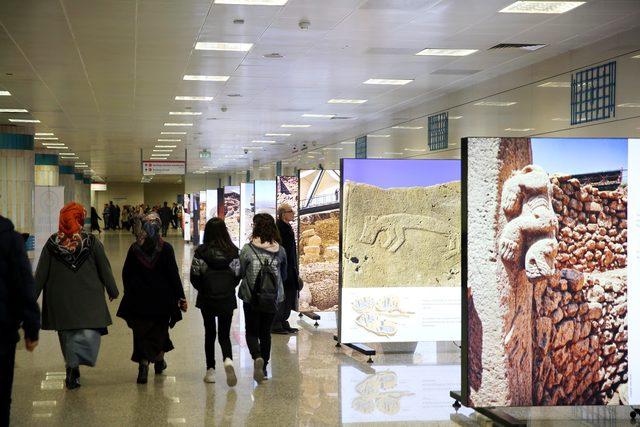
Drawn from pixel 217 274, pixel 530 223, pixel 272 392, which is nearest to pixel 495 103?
pixel 217 274

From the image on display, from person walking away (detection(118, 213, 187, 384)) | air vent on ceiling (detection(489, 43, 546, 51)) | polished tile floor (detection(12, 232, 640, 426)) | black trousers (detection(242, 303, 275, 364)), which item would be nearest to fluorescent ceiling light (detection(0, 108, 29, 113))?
polished tile floor (detection(12, 232, 640, 426))

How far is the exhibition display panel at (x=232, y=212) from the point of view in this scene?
80.2 feet

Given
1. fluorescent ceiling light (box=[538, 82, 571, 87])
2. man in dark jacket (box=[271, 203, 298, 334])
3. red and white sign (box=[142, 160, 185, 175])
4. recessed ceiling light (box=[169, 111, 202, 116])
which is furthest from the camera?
red and white sign (box=[142, 160, 185, 175])

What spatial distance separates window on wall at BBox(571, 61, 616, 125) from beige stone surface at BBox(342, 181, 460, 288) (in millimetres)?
3477

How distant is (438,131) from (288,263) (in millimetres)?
9044

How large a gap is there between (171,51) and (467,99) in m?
6.88

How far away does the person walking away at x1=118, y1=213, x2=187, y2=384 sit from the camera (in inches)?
335

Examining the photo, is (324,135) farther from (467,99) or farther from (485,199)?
(485,199)

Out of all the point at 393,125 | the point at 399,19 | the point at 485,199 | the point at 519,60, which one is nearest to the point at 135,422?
the point at 485,199

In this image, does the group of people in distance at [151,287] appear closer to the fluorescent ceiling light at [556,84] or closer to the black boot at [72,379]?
the black boot at [72,379]

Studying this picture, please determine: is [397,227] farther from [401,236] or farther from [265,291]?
[265,291]

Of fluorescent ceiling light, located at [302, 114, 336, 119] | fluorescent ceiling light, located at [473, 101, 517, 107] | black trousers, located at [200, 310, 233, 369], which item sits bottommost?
black trousers, located at [200, 310, 233, 369]

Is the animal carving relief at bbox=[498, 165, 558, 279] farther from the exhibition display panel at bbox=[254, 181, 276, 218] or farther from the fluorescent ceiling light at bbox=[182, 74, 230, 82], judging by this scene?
the exhibition display panel at bbox=[254, 181, 276, 218]

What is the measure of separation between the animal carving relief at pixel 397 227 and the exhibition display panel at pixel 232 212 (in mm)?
14377
